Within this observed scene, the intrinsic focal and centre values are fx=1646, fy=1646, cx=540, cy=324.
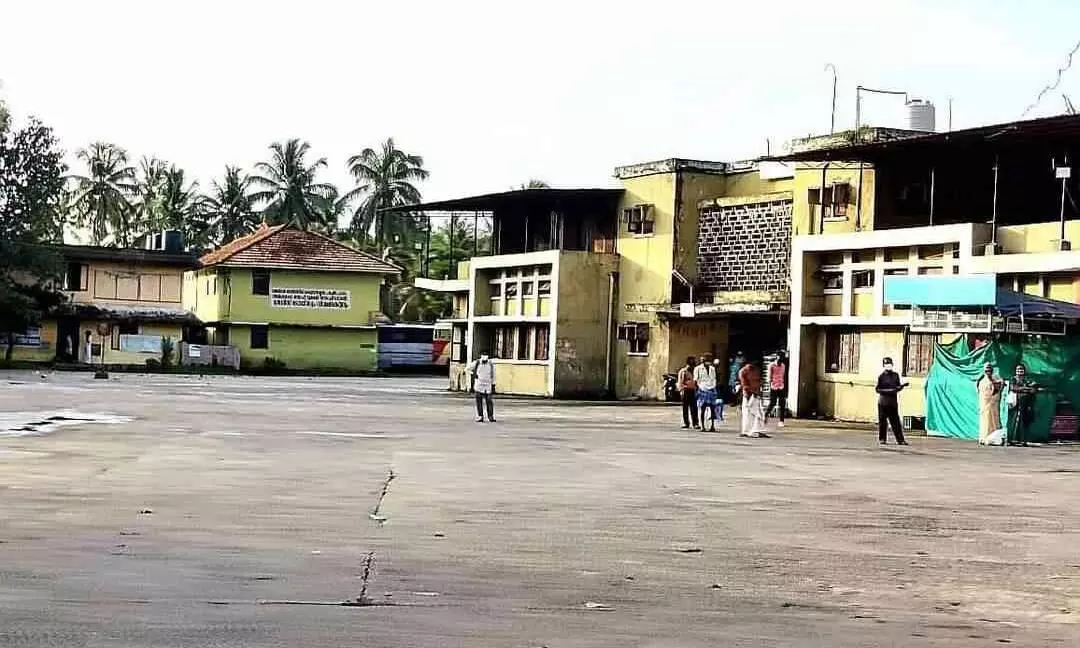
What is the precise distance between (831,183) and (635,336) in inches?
430

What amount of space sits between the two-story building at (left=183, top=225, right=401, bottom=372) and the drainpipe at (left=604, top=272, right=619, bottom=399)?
2914 centimetres

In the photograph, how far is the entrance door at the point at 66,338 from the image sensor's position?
7638 cm

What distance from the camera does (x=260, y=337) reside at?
3095 inches

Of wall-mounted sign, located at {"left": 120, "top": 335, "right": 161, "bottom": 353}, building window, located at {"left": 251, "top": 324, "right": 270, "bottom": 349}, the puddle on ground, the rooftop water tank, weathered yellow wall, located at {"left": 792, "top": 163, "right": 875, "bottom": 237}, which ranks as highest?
the rooftop water tank

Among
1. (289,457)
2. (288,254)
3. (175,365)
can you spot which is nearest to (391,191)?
(288,254)

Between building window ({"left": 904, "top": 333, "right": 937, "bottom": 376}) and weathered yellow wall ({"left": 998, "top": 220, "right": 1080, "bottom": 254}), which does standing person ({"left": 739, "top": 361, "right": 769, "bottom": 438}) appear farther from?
weathered yellow wall ({"left": 998, "top": 220, "right": 1080, "bottom": 254})

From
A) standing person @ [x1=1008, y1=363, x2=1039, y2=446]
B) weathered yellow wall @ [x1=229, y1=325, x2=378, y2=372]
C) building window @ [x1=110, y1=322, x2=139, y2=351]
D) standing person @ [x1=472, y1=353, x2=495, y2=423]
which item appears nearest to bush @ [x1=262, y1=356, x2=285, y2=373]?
weathered yellow wall @ [x1=229, y1=325, x2=378, y2=372]

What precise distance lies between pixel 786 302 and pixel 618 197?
1024cm

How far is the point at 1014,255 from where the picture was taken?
33750 millimetres

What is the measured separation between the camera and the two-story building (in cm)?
7794

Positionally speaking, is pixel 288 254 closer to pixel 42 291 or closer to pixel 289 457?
pixel 42 291

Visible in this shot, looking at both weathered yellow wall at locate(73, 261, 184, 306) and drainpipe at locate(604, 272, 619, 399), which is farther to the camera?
weathered yellow wall at locate(73, 261, 184, 306)

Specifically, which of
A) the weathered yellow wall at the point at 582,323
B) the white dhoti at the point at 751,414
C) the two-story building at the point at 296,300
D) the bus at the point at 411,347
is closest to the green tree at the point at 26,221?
the two-story building at the point at 296,300

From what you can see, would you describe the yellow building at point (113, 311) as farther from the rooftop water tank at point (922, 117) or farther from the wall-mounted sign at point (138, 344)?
the rooftop water tank at point (922, 117)
